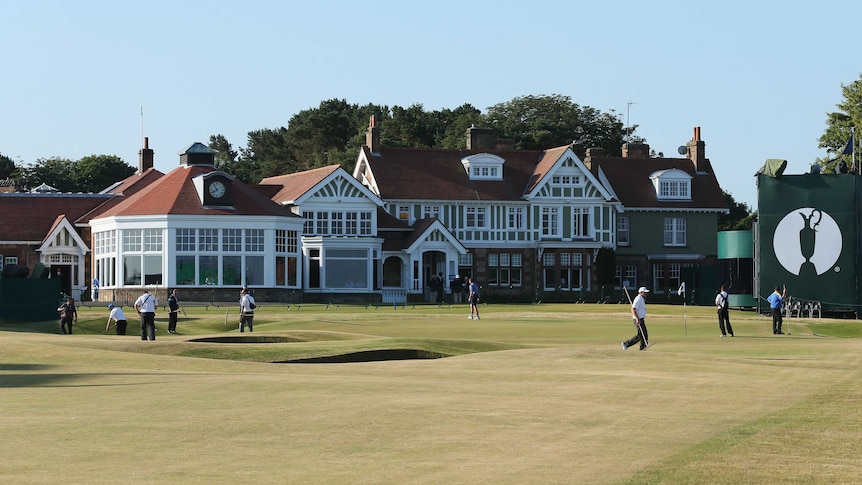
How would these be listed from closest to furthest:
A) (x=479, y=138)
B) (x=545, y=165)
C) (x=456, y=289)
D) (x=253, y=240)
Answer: (x=253, y=240) < (x=456, y=289) < (x=545, y=165) < (x=479, y=138)

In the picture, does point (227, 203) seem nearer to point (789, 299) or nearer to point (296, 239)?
point (296, 239)

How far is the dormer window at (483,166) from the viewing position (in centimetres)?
8500

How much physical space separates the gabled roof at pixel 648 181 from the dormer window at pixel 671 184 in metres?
0.39

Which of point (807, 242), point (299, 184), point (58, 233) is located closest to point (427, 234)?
point (299, 184)

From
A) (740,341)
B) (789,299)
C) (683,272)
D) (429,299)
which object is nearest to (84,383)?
(740,341)

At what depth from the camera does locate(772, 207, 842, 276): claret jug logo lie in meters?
57.1

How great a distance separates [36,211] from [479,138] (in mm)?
29866

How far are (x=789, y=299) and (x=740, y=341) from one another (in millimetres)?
16768

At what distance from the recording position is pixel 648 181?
3524 inches

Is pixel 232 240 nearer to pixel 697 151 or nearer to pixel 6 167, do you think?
pixel 697 151

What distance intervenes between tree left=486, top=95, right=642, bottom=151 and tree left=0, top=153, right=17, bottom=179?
63241mm

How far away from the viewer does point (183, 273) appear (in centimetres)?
7012

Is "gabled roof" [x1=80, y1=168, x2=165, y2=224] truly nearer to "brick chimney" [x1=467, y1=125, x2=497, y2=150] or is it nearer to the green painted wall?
"brick chimney" [x1=467, y1=125, x2=497, y2=150]

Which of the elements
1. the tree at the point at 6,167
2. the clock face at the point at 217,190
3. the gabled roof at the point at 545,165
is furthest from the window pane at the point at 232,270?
the tree at the point at 6,167
